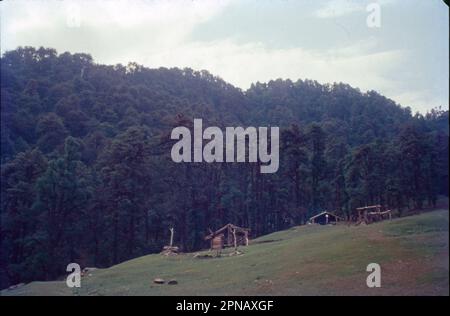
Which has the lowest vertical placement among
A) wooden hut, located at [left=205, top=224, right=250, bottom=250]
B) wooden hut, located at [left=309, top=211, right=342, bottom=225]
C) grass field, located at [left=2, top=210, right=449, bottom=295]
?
grass field, located at [left=2, top=210, right=449, bottom=295]

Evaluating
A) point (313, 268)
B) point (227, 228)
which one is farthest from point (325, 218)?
point (313, 268)

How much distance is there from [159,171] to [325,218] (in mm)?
8257

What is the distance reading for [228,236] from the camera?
2097 centimetres

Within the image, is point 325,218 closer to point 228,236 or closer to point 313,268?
point 228,236

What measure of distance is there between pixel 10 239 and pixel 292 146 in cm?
1297

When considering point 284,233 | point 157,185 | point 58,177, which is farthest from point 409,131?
point 58,177

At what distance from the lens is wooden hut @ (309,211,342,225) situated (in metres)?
23.0

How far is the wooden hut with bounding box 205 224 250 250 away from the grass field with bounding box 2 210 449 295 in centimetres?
117

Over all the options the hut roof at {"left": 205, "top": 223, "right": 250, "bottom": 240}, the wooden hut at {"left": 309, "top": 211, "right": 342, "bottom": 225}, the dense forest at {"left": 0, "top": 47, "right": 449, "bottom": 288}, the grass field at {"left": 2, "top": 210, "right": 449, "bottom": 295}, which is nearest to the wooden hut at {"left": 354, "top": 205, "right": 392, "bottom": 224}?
the dense forest at {"left": 0, "top": 47, "right": 449, "bottom": 288}

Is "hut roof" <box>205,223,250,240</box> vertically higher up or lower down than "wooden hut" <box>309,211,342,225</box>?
lower down

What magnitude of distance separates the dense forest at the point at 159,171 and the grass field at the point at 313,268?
1886 mm

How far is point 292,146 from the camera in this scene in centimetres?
2172

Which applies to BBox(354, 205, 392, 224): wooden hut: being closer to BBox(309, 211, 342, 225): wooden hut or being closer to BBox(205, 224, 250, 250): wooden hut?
BBox(309, 211, 342, 225): wooden hut
